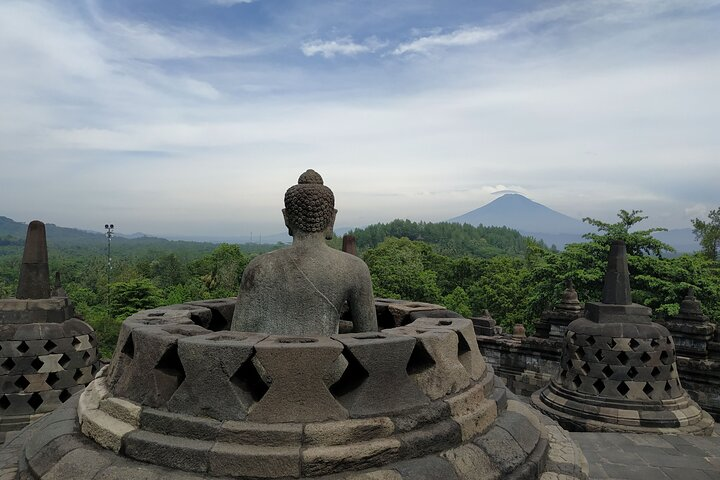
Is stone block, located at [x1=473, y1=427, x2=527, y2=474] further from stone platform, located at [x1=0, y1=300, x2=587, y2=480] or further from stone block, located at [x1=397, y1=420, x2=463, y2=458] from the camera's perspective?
stone block, located at [x1=397, y1=420, x2=463, y2=458]

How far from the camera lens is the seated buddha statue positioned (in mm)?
3730

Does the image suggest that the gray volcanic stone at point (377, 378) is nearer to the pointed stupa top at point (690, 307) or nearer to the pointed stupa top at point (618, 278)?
the pointed stupa top at point (618, 278)

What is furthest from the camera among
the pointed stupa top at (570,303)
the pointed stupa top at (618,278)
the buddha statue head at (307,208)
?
the pointed stupa top at (570,303)

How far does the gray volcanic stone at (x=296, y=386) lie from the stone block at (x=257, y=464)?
21 centimetres

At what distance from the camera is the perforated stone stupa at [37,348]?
7016 millimetres

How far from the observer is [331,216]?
4211mm

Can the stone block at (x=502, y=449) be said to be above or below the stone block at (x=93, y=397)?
below

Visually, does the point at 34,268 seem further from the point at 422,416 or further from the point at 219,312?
the point at 422,416

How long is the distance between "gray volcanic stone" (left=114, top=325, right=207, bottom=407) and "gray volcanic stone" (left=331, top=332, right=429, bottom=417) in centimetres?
108

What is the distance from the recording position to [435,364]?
3400 mm

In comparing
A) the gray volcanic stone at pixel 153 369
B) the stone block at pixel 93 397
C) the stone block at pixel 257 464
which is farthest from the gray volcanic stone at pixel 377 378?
the stone block at pixel 93 397

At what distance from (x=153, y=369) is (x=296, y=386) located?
40.5 inches

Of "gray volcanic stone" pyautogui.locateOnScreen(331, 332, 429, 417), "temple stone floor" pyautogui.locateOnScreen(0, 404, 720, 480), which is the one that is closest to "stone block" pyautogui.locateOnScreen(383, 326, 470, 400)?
"gray volcanic stone" pyautogui.locateOnScreen(331, 332, 429, 417)

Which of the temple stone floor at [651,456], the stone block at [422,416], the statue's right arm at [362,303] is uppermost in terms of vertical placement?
the statue's right arm at [362,303]
